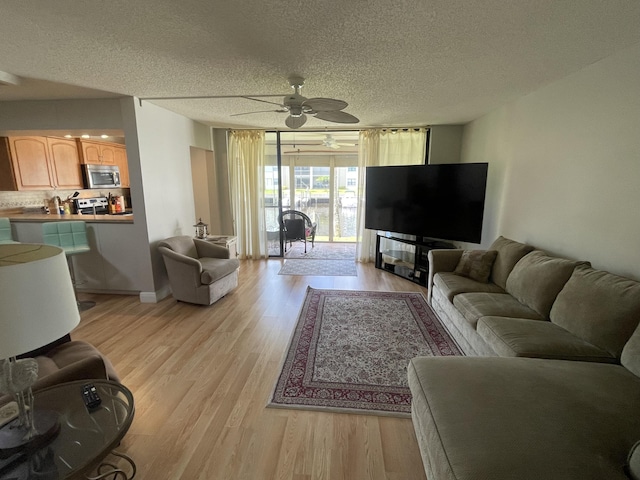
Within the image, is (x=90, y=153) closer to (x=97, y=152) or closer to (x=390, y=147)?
(x=97, y=152)

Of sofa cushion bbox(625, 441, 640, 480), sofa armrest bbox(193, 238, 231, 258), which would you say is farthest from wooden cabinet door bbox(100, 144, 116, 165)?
sofa cushion bbox(625, 441, 640, 480)

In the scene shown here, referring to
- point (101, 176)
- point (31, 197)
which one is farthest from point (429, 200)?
point (31, 197)

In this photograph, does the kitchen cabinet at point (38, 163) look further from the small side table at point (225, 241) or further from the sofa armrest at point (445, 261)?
the sofa armrest at point (445, 261)

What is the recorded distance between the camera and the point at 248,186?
18.0 ft

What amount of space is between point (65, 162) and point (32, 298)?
16.9ft

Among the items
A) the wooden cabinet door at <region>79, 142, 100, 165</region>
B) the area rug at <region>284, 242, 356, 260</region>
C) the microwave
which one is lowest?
the area rug at <region>284, 242, 356, 260</region>

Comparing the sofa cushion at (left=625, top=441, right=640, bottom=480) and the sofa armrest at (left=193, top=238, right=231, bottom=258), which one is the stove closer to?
the sofa armrest at (left=193, top=238, right=231, bottom=258)

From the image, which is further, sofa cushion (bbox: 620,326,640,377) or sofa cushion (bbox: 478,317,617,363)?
sofa cushion (bbox: 478,317,617,363)

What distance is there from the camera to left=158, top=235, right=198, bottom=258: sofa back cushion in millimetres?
3664

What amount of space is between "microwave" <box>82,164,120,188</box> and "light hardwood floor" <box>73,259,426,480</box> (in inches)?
110

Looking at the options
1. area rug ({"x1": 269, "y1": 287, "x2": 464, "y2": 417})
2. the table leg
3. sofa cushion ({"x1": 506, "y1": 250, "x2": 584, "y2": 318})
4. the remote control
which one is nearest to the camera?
the remote control

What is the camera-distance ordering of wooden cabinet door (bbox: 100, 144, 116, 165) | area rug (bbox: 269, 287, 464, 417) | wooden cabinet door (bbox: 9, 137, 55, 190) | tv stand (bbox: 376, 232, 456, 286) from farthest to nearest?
wooden cabinet door (bbox: 100, 144, 116, 165)
tv stand (bbox: 376, 232, 456, 286)
wooden cabinet door (bbox: 9, 137, 55, 190)
area rug (bbox: 269, 287, 464, 417)

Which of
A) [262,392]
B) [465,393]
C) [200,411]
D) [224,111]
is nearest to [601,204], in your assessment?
[465,393]

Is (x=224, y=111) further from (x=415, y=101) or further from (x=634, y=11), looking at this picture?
(x=634, y=11)
